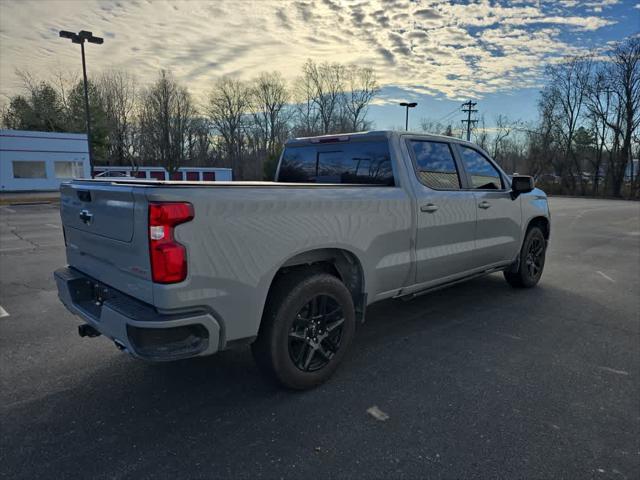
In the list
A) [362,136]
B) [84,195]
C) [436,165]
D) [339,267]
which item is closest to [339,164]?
[362,136]

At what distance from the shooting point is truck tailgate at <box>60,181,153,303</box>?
2.51 meters

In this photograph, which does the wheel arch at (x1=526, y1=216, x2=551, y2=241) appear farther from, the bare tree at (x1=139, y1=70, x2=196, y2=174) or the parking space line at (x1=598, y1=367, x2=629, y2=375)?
the bare tree at (x1=139, y1=70, x2=196, y2=174)

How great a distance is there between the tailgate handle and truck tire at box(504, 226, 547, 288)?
5.14 metres

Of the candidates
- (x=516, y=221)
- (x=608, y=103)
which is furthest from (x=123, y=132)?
(x=516, y=221)

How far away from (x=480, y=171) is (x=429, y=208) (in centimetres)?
132

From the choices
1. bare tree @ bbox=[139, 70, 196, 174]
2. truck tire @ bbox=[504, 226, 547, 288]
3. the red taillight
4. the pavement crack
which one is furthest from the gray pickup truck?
bare tree @ bbox=[139, 70, 196, 174]

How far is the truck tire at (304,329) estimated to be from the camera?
2988 mm

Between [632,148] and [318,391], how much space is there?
53842mm

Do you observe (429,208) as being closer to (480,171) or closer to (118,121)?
(480,171)

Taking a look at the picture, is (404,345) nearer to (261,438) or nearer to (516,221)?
(261,438)

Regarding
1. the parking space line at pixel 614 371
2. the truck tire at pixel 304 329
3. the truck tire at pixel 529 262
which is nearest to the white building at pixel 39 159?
the truck tire at pixel 529 262

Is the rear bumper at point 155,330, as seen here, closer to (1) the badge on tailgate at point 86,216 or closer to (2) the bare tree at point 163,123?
(1) the badge on tailgate at point 86,216

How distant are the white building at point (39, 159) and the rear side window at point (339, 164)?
3750cm

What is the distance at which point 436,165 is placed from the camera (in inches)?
172
